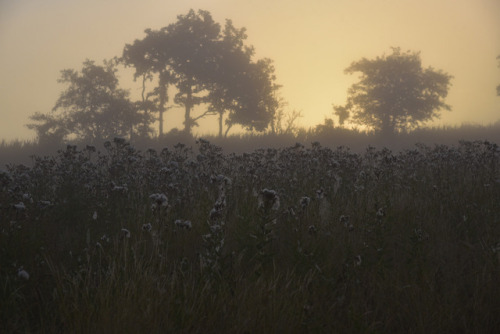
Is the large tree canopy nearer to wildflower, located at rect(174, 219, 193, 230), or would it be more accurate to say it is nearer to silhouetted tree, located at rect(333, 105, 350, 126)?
silhouetted tree, located at rect(333, 105, 350, 126)

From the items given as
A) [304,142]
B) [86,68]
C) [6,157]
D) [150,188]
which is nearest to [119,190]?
[150,188]

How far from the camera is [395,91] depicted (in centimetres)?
4119

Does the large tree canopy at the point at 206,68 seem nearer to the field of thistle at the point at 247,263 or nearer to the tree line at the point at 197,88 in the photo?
the tree line at the point at 197,88

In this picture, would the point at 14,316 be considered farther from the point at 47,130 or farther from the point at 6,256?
the point at 47,130

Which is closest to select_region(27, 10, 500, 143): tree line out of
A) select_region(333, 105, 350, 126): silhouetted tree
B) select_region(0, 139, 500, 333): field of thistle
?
select_region(333, 105, 350, 126): silhouetted tree

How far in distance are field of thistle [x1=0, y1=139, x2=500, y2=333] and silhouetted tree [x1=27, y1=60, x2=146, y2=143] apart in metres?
32.7

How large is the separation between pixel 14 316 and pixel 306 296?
90.7 inches

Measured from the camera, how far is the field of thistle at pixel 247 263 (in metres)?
3.02

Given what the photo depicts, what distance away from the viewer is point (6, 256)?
3.78 meters

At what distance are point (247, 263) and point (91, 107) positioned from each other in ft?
130

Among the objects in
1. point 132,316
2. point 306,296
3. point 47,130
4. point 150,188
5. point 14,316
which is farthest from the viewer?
point 47,130

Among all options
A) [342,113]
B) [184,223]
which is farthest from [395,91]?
[184,223]

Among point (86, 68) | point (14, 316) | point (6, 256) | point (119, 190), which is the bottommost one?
point (14, 316)

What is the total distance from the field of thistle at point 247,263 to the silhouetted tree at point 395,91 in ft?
117
